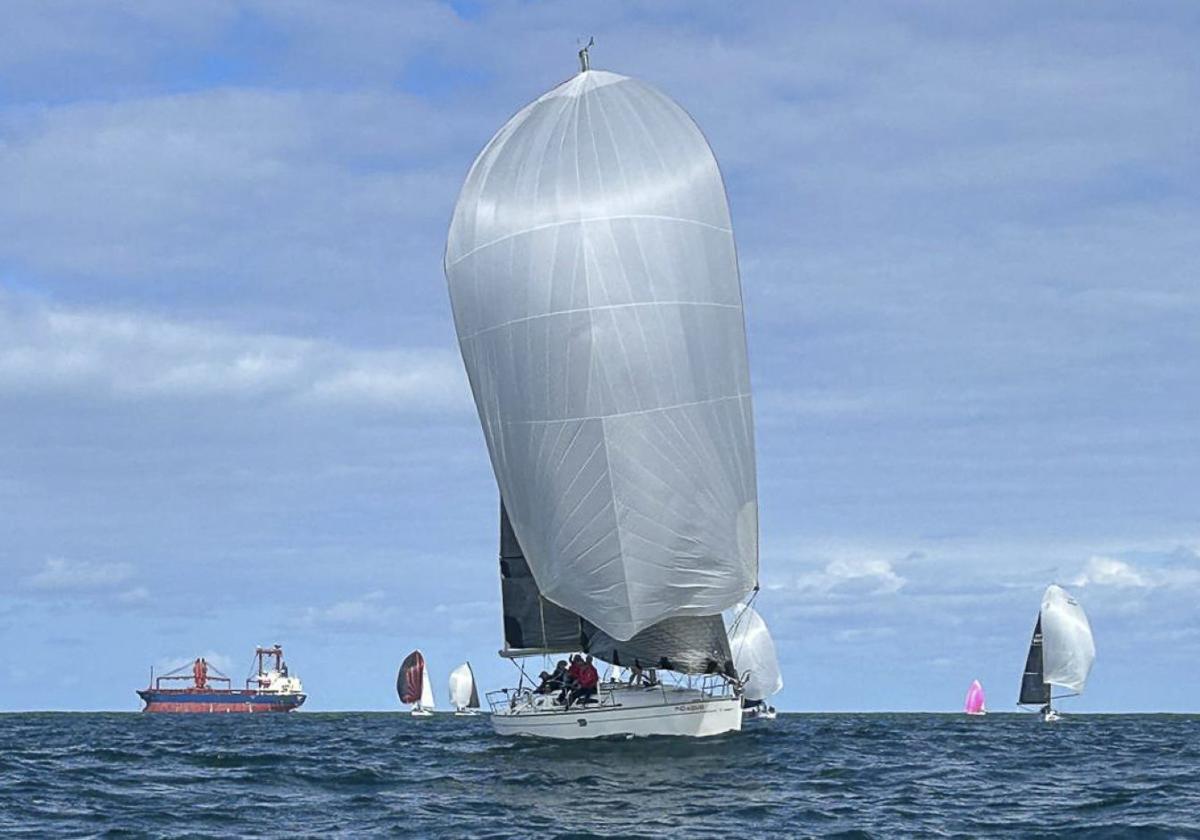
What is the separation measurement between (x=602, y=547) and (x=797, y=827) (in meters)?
15.3

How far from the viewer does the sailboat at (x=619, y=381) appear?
41.0 metres

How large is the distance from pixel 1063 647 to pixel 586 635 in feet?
188

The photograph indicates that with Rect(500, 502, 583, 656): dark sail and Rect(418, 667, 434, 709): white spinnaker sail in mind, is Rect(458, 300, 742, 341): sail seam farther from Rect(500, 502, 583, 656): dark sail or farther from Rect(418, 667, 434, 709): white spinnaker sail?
Rect(418, 667, 434, 709): white spinnaker sail

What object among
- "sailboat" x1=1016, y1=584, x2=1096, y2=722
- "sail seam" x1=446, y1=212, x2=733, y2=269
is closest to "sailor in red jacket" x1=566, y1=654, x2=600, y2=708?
"sail seam" x1=446, y1=212, x2=733, y2=269

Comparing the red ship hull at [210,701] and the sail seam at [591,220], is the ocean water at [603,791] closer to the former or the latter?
the sail seam at [591,220]

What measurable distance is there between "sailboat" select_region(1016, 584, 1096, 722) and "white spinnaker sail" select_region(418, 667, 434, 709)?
159 ft

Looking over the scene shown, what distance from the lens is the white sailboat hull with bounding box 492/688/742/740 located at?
136 ft

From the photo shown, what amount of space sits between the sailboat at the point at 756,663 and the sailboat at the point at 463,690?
35.8 m

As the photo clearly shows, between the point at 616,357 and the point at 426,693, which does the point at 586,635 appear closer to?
the point at 616,357

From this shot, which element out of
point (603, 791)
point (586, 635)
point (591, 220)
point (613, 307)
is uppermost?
point (591, 220)

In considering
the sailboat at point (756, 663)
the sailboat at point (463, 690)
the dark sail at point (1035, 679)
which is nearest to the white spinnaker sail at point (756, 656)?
the sailboat at point (756, 663)

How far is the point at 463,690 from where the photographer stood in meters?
124

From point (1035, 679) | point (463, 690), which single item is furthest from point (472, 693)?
point (1035, 679)

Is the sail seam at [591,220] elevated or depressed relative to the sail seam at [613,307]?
elevated
